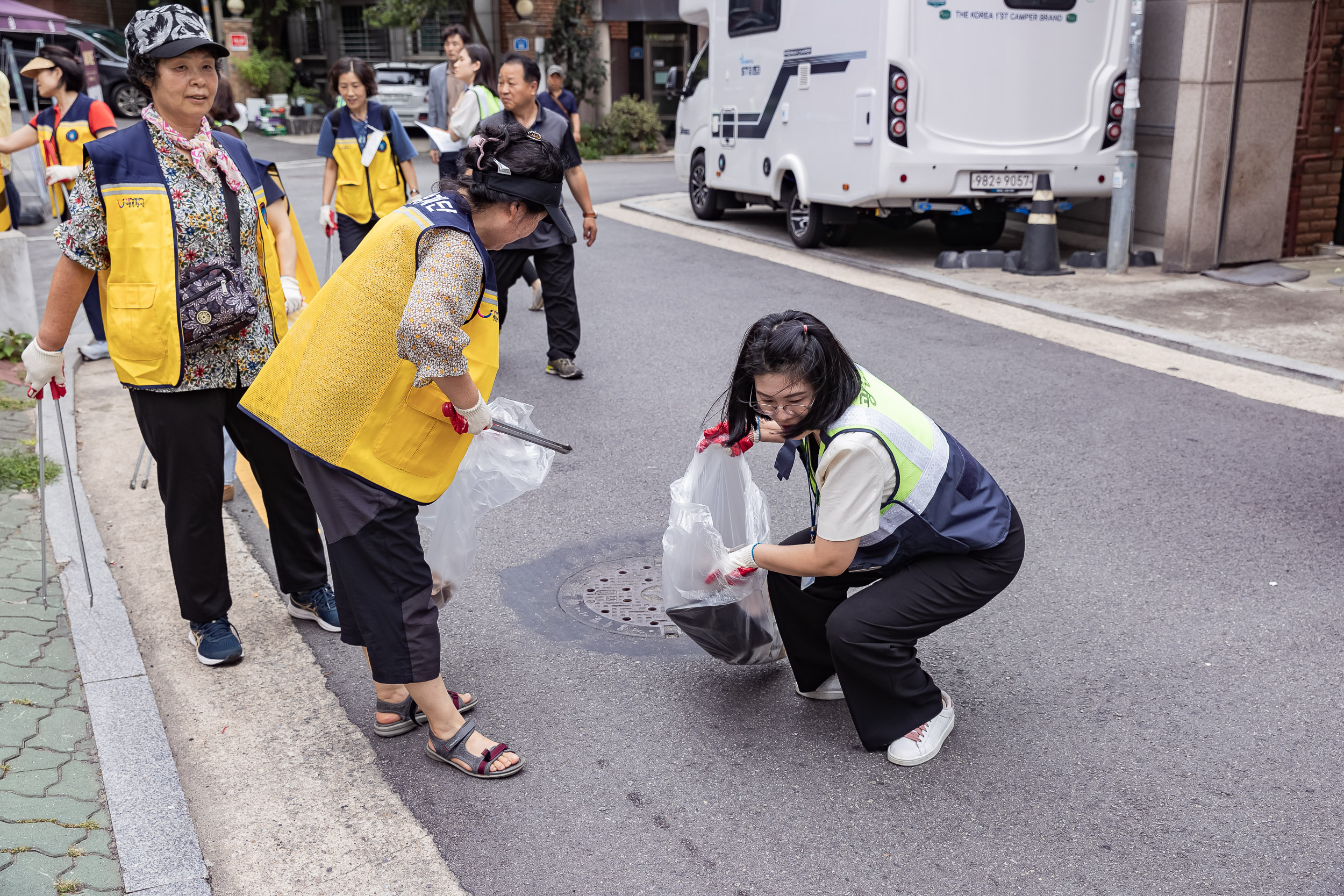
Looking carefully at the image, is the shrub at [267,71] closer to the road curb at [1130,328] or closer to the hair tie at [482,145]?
the road curb at [1130,328]

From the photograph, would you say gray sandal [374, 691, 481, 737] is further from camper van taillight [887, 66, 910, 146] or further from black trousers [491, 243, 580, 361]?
camper van taillight [887, 66, 910, 146]

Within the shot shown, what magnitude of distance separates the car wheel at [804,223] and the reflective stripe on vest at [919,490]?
838 cm

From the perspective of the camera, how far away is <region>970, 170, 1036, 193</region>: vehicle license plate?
9.88 meters

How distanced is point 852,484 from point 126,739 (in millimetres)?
2079

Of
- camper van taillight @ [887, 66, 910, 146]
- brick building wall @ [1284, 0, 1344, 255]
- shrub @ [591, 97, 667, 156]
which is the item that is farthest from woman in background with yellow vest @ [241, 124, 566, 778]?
shrub @ [591, 97, 667, 156]

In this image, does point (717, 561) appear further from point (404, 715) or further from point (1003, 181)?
point (1003, 181)

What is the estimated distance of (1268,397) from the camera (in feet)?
20.8

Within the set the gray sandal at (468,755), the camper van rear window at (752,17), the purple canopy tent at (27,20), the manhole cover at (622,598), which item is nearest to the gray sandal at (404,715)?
the gray sandal at (468,755)

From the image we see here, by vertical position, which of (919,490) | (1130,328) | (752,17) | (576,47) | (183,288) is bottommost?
(1130,328)

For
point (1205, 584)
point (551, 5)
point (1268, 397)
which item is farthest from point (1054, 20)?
point (551, 5)

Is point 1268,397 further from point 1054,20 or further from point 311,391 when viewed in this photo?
point 311,391

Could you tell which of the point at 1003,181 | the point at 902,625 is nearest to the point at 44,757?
the point at 902,625

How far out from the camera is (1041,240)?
966 centimetres

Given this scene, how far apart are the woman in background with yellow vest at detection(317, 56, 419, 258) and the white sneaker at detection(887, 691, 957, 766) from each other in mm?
5038
